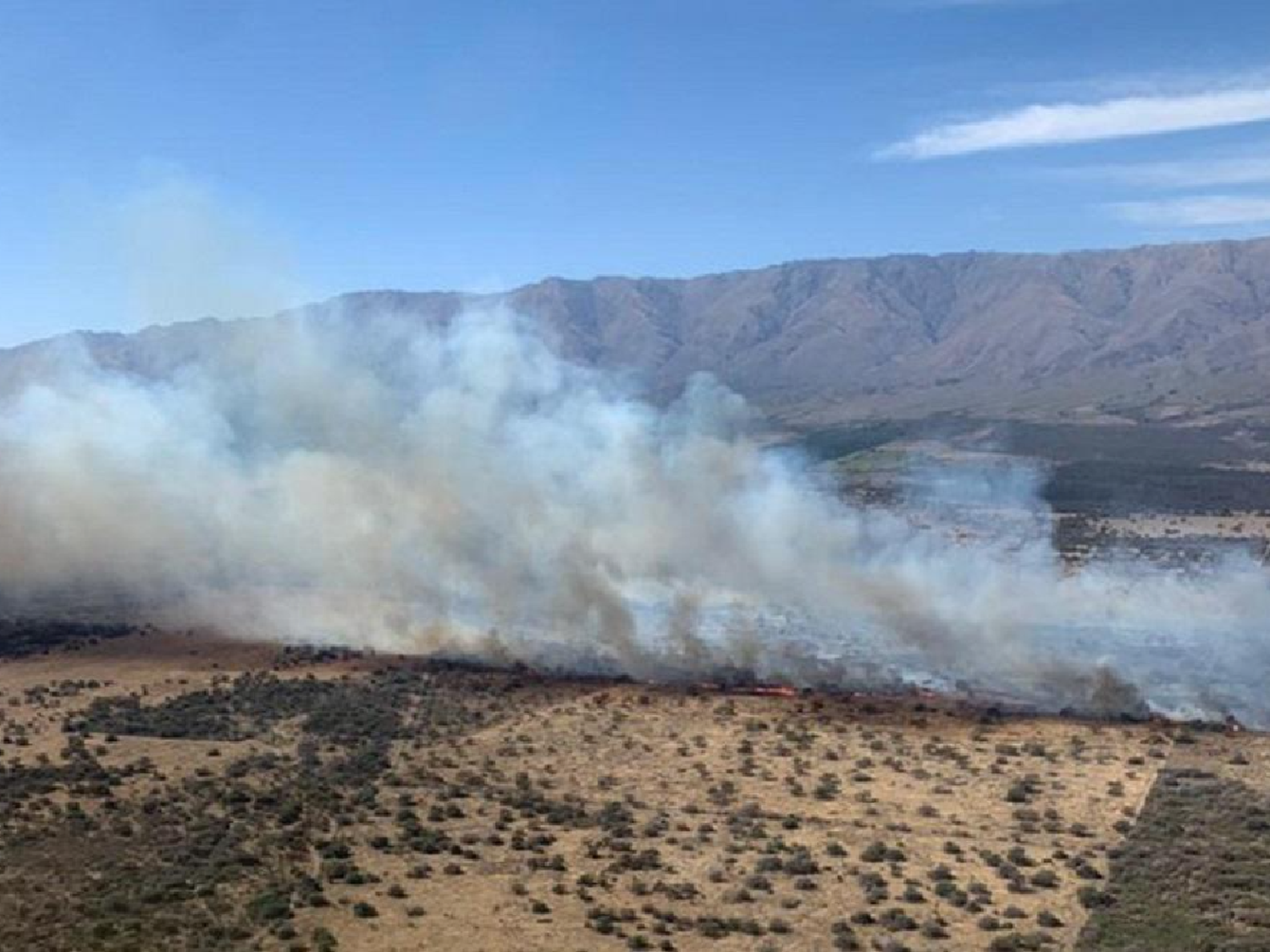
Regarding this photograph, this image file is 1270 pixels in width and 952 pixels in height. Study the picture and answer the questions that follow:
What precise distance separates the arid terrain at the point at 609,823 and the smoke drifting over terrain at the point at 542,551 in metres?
11.0

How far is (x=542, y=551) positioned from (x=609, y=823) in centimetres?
3679

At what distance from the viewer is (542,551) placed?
78.2 metres

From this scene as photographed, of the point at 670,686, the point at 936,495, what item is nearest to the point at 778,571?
the point at 670,686

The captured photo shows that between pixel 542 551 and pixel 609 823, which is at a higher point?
pixel 542 551

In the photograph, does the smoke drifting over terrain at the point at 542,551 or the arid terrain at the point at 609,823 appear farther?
the smoke drifting over terrain at the point at 542,551

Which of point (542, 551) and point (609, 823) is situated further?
point (542, 551)

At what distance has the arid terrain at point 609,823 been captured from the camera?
33875mm

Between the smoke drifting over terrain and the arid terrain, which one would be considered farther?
the smoke drifting over terrain

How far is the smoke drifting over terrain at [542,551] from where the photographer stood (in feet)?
232

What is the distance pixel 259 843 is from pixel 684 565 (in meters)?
44.5

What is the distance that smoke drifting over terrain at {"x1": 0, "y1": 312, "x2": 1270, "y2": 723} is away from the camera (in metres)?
70.7

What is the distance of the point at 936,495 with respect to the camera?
157 m

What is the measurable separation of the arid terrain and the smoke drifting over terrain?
1104 centimetres

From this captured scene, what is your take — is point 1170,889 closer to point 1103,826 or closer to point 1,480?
point 1103,826
